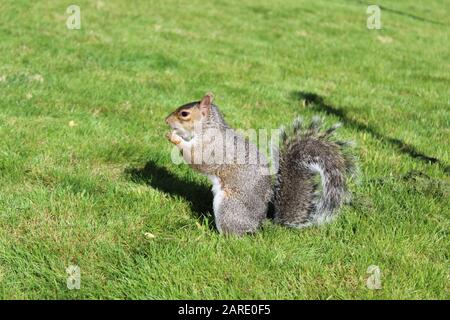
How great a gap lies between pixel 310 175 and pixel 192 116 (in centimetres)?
91

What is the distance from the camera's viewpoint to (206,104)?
11.6ft

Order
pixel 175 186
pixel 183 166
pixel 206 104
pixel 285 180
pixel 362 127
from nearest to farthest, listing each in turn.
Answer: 1. pixel 285 180
2. pixel 206 104
3. pixel 175 186
4. pixel 183 166
5. pixel 362 127

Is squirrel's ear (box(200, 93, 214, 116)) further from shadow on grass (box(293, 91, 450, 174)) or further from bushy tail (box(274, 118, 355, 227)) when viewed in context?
shadow on grass (box(293, 91, 450, 174))

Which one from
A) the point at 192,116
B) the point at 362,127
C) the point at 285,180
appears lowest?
the point at 362,127

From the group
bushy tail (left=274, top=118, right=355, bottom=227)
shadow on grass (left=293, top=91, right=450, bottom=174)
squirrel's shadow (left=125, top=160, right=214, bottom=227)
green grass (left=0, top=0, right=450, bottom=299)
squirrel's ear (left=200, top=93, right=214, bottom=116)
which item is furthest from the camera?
shadow on grass (left=293, top=91, right=450, bottom=174)

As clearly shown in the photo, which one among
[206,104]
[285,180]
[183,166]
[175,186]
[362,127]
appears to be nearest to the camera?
[285,180]

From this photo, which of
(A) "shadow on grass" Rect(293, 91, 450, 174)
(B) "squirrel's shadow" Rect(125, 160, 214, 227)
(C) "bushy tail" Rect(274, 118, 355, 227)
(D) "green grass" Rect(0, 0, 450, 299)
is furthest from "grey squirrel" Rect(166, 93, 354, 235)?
(A) "shadow on grass" Rect(293, 91, 450, 174)

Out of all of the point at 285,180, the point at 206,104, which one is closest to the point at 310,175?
the point at 285,180

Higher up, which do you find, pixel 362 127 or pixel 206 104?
pixel 206 104

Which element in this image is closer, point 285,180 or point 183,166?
point 285,180

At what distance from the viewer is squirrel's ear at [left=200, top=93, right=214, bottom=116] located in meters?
3.52

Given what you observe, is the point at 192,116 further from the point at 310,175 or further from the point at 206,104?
the point at 310,175

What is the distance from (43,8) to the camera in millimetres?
10977
